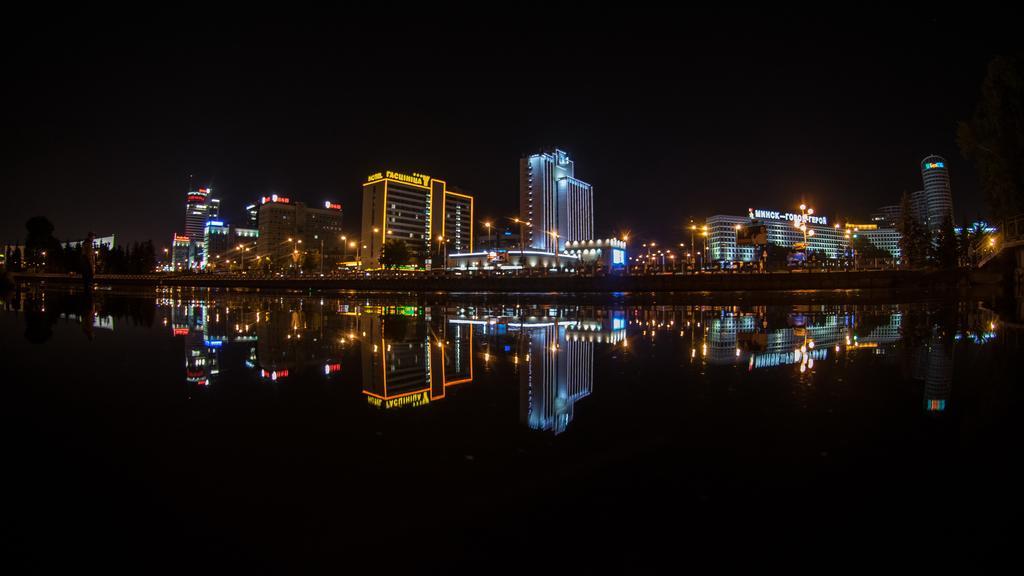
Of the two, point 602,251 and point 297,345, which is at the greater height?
point 602,251

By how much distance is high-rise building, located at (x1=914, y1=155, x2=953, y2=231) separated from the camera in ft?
568

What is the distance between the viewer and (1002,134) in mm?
24500

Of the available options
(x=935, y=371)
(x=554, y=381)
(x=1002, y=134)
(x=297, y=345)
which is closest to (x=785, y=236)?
(x=1002, y=134)

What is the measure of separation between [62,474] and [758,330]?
12417mm

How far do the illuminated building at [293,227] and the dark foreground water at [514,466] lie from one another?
533ft

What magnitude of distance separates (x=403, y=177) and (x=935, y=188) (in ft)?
620

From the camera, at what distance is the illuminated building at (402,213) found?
14825cm

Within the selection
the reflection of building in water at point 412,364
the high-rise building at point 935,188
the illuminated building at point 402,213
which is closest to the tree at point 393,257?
the illuminated building at point 402,213

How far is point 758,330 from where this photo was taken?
39.0 ft

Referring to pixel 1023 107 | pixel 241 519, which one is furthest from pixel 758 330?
pixel 1023 107

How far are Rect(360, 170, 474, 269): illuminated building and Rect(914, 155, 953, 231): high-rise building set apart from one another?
552 feet

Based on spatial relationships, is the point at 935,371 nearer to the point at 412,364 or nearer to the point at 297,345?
the point at 412,364

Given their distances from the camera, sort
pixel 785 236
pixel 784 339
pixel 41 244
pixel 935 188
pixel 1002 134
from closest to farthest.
A: 1. pixel 784 339
2. pixel 1002 134
3. pixel 41 244
4. pixel 785 236
5. pixel 935 188

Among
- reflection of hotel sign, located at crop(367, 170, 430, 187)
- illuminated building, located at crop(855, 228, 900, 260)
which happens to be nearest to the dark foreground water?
reflection of hotel sign, located at crop(367, 170, 430, 187)
